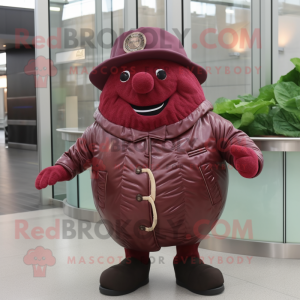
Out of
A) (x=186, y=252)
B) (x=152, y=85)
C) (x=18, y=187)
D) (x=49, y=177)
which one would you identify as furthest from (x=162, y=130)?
(x=18, y=187)

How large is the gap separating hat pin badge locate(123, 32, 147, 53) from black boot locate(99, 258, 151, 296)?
1.26m

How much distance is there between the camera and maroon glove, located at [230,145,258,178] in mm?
2279

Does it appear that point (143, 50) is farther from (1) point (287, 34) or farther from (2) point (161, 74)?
(1) point (287, 34)

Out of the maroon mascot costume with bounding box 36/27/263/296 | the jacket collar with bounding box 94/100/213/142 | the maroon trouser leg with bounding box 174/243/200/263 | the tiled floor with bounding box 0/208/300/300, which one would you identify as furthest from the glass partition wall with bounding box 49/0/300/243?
the jacket collar with bounding box 94/100/213/142

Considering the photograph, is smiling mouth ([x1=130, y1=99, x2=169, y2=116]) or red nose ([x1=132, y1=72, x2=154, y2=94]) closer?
red nose ([x1=132, y1=72, x2=154, y2=94])

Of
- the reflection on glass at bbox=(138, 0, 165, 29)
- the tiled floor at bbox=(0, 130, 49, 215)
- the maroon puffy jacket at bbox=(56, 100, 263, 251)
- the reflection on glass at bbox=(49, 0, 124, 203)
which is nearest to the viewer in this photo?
the maroon puffy jacket at bbox=(56, 100, 263, 251)

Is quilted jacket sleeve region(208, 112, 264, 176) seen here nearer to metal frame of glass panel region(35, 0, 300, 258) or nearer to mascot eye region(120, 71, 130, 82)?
mascot eye region(120, 71, 130, 82)

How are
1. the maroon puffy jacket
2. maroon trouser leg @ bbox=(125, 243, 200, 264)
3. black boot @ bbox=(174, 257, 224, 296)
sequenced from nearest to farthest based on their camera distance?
the maroon puffy jacket
black boot @ bbox=(174, 257, 224, 296)
maroon trouser leg @ bbox=(125, 243, 200, 264)

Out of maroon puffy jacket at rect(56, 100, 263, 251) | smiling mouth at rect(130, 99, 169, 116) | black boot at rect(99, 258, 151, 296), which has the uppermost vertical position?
smiling mouth at rect(130, 99, 169, 116)

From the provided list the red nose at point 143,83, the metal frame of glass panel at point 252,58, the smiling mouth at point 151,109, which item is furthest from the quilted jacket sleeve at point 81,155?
the metal frame of glass panel at point 252,58

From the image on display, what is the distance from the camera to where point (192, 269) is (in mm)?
2725

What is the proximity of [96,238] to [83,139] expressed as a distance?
1.50 metres

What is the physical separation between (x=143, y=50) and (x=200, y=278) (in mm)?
1331

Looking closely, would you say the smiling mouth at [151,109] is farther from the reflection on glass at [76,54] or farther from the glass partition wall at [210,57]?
the reflection on glass at [76,54]
